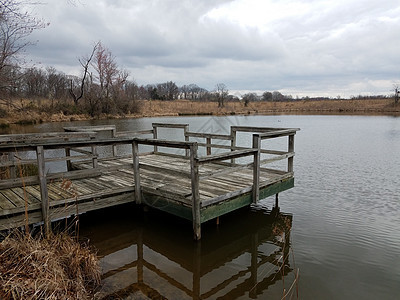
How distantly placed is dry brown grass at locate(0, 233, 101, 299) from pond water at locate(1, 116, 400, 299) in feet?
1.52

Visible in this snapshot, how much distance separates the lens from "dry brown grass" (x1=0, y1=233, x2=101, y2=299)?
9.77 feet

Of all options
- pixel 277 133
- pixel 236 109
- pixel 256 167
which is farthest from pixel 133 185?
pixel 236 109

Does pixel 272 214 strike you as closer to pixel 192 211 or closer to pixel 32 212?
pixel 192 211

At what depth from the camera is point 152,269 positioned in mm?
4582

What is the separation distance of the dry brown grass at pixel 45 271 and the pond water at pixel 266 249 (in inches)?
18.2

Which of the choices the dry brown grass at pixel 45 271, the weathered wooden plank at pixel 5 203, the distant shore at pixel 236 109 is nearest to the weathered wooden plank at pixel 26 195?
the weathered wooden plank at pixel 5 203

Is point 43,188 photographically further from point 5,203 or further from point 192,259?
point 192,259

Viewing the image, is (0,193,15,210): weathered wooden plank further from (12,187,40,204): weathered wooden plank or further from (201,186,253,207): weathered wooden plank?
(201,186,253,207): weathered wooden plank

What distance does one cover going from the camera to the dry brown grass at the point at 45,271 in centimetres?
298

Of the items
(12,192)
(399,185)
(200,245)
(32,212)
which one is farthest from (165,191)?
(399,185)

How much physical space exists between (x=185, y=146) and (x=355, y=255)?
351 cm

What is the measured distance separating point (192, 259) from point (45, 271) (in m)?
2.32

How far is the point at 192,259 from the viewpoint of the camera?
16.0 ft

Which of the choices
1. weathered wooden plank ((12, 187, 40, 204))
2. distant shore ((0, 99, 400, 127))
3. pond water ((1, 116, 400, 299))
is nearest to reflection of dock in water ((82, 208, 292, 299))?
pond water ((1, 116, 400, 299))
